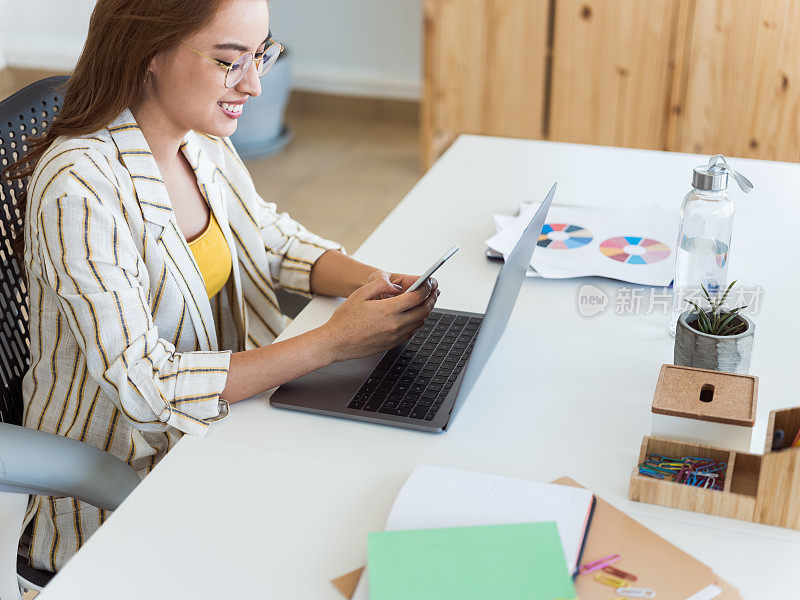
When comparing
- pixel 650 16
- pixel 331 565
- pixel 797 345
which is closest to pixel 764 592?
pixel 331 565

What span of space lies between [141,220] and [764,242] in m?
1.01

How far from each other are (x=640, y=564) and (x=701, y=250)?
60cm

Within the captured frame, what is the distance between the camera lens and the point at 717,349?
1096mm

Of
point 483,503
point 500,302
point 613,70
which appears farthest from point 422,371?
point 613,70

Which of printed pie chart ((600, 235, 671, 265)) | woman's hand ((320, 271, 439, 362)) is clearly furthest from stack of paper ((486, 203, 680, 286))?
woman's hand ((320, 271, 439, 362))

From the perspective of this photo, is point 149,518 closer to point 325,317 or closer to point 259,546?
point 259,546

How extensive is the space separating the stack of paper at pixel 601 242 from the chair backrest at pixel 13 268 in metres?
0.73

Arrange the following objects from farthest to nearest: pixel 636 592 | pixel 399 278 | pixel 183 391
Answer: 1. pixel 399 278
2. pixel 183 391
3. pixel 636 592

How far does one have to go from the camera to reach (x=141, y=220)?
1249mm

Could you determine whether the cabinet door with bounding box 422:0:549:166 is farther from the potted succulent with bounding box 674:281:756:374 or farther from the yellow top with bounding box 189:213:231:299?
the potted succulent with bounding box 674:281:756:374

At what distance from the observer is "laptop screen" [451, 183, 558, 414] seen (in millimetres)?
1051

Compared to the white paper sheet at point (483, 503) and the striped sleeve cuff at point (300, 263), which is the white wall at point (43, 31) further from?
the white paper sheet at point (483, 503)

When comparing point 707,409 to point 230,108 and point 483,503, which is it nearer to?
point 483,503

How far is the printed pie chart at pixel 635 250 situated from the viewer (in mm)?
1488
